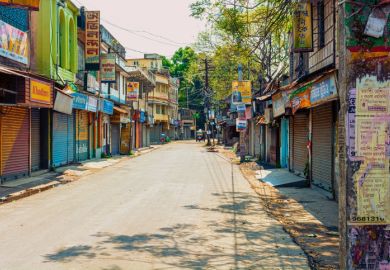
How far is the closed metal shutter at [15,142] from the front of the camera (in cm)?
1698

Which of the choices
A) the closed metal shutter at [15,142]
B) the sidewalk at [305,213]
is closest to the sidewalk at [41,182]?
the closed metal shutter at [15,142]

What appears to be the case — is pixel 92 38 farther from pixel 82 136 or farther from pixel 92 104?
pixel 82 136

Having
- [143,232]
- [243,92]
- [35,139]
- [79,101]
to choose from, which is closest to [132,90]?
[243,92]

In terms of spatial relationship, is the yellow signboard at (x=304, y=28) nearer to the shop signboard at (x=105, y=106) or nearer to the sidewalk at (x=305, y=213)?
the sidewalk at (x=305, y=213)

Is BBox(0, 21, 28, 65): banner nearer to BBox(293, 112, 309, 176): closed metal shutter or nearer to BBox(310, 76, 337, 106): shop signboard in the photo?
BBox(310, 76, 337, 106): shop signboard

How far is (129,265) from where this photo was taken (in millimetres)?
6703

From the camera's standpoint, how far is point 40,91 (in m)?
17.3

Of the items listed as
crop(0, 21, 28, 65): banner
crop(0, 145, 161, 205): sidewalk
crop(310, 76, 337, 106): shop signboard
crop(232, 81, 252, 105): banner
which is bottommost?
crop(0, 145, 161, 205): sidewalk

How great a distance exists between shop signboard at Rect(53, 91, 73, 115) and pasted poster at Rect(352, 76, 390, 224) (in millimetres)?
16255

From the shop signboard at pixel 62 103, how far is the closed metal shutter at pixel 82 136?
682 centimetres

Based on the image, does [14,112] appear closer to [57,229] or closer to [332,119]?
[57,229]

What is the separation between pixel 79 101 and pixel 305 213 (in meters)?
16.2

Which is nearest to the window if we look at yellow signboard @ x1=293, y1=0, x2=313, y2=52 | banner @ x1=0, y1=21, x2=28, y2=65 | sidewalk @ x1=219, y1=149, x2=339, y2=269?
yellow signboard @ x1=293, y1=0, x2=313, y2=52

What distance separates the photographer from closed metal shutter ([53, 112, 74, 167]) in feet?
74.4
